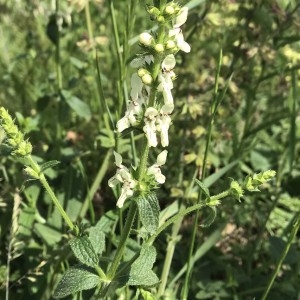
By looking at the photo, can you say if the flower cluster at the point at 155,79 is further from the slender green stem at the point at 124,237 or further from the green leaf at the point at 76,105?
the green leaf at the point at 76,105

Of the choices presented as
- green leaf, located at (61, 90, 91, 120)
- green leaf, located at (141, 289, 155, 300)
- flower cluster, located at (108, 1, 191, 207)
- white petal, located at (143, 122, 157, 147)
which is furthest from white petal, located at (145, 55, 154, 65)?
green leaf, located at (61, 90, 91, 120)

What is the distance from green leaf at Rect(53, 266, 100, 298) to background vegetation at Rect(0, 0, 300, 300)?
10.8 inches

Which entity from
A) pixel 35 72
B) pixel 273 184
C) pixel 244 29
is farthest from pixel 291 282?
pixel 35 72

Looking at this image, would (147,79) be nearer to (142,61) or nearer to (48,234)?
(142,61)

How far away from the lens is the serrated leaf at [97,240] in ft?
4.54

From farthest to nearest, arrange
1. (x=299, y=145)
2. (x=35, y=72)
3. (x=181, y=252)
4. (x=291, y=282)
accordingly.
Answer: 1. (x=35, y=72)
2. (x=299, y=145)
3. (x=181, y=252)
4. (x=291, y=282)

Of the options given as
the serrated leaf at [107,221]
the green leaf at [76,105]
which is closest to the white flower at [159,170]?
the serrated leaf at [107,221]

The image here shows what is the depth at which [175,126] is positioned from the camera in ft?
7.19

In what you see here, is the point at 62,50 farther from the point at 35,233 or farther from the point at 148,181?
the point at 148,181

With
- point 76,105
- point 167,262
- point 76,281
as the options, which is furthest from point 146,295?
point 76,105

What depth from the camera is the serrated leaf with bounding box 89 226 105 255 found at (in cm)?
138

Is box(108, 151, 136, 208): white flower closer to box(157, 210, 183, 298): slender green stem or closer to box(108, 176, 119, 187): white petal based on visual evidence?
box(108, 176, 119, 187): white petal

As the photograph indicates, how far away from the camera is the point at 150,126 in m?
1.17

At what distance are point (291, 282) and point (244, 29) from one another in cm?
96
